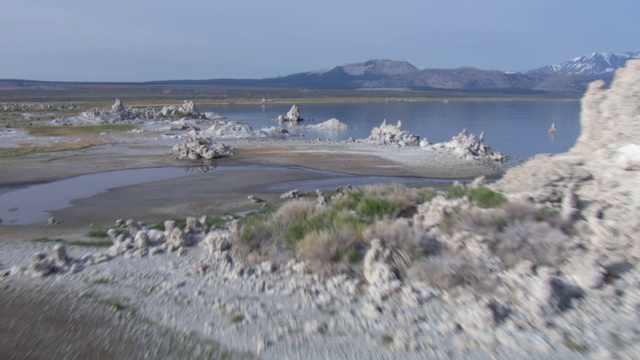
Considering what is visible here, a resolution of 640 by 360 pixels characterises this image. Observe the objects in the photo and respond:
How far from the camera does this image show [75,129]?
161ft

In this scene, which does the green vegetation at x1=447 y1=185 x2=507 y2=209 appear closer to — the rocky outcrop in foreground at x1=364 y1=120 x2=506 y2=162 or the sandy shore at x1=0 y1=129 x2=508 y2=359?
the sandy shore at x1=0 y1=129 x2=508 y2=359

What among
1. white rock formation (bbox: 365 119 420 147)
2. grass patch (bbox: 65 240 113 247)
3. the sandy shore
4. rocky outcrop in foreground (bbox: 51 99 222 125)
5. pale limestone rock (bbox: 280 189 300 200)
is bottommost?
rocky outcrop in foreground (bbox: 51 99 222 125)

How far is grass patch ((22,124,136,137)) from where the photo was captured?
45719 mm

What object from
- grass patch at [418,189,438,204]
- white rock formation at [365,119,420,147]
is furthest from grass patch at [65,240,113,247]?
white rock formation at [365,119,420,147]

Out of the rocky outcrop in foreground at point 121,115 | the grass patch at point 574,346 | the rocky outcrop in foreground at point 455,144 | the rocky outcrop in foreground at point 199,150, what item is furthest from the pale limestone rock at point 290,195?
the rocky outcrop in foreground at point 121,115

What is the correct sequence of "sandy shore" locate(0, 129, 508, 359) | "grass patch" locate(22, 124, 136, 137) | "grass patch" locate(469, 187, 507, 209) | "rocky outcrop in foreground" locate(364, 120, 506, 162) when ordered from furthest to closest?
"grass patch" locate(22, 124, 136, 137), "rocky outcrop in foreground" locate(364, 120, 506, 162), "grass patch" locate(469, 187, 507, 209), "sandy shore" locate(0, 129, 508, 359)

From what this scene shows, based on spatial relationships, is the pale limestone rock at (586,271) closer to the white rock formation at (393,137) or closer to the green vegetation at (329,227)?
the green vegetation at (329,227)

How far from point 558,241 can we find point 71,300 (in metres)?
7.54

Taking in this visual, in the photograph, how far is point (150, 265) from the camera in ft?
33.1

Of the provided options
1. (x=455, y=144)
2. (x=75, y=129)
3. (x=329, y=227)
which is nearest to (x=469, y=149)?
(x=455, y=144)

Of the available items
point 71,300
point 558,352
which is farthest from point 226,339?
point 558,352

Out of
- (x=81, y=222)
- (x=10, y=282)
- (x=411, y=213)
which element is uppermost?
(x=411, y=213)

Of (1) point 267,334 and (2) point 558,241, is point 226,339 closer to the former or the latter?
(1) point 267,334

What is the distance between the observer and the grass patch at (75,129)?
45.7 meters
